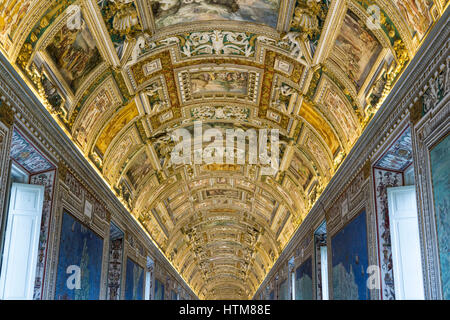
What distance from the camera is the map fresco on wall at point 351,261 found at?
1380 cm

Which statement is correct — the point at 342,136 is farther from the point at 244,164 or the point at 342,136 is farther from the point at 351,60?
the point at 244,164

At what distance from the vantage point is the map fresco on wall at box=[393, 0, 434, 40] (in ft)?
31.2

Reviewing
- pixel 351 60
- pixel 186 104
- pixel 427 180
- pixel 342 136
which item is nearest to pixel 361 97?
pixel 351 60

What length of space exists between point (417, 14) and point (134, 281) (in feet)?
59.2

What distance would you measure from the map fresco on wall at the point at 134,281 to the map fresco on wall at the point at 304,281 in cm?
807

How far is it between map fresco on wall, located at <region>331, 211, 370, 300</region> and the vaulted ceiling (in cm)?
268

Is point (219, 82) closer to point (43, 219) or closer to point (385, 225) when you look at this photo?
point (43, 219)

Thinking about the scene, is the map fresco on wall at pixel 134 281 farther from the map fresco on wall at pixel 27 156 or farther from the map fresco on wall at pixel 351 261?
the map fresco on wall at pixel 27 156

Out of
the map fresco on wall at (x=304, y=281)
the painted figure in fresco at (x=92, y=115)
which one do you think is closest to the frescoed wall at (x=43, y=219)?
the painted figure in fresco at (x=92, y=115)

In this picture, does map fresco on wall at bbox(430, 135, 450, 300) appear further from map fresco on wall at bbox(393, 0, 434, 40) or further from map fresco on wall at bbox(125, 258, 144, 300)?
map fresco on wall at bbox(125, 258, 144, 300)

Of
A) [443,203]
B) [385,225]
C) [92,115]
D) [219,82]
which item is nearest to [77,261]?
A: [92,115]

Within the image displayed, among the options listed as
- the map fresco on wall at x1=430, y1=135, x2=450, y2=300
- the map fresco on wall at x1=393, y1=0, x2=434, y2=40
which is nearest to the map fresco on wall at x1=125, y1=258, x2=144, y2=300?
the map fresco on wall at x1=430, y1=135, x2=450, y2=300

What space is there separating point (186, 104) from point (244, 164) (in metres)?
7.29

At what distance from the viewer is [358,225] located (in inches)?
566
